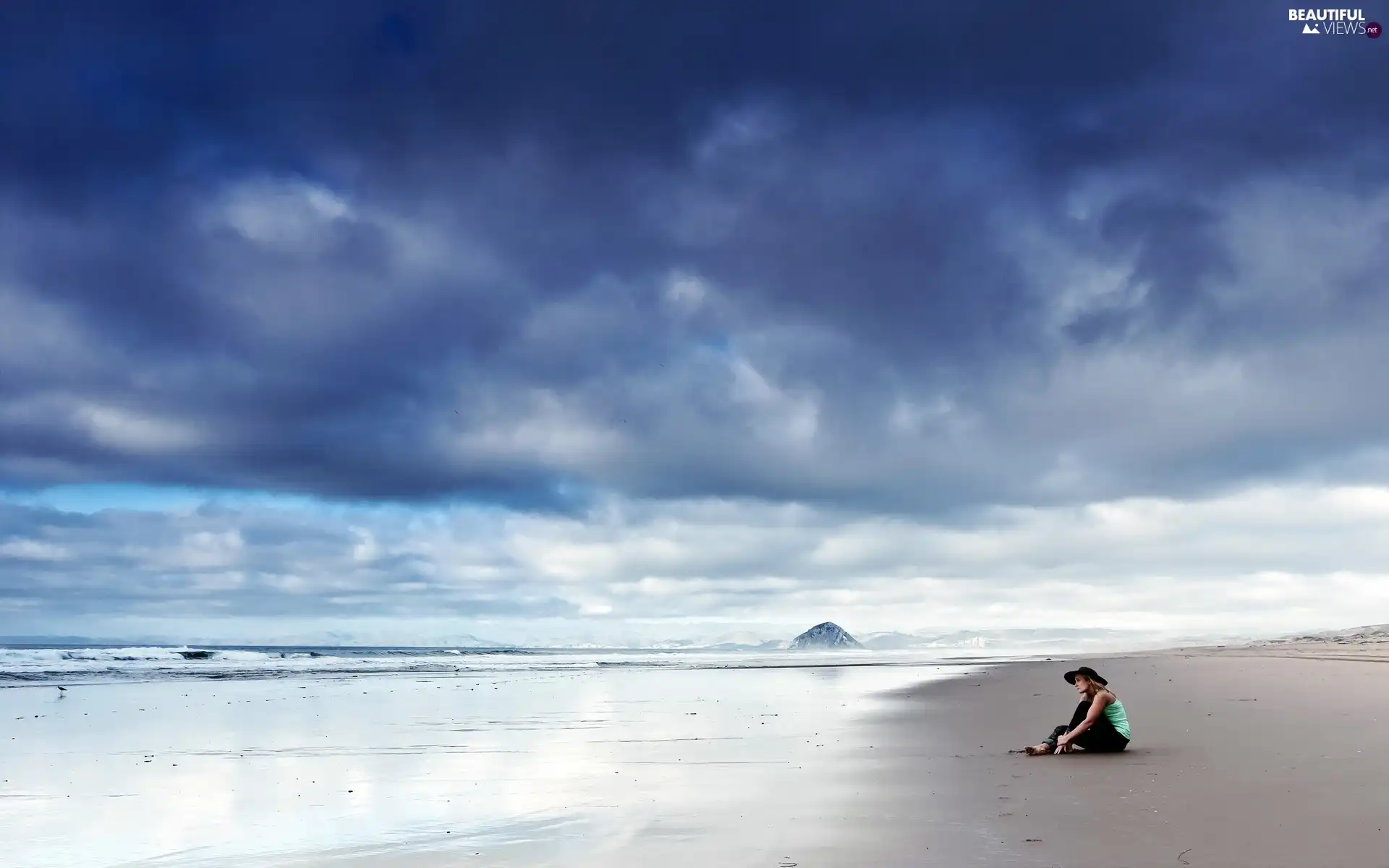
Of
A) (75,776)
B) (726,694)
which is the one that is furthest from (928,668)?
(75,776)

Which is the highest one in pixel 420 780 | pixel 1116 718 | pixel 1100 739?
pixel 1116 718

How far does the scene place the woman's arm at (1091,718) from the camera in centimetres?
1335

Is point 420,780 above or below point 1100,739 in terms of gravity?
below

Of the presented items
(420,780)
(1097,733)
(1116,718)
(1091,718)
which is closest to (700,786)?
(420,780)

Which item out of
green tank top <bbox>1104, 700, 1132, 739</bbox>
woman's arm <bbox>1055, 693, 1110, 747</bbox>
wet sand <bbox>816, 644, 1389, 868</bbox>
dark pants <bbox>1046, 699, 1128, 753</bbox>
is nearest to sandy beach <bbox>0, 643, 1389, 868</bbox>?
wet sand <bbox>816, 644, 1389, 868</bbox>

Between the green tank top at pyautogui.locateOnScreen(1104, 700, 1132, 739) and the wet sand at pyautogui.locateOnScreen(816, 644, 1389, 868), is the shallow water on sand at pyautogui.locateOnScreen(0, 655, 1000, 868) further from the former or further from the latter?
the green tank top at pyautogui.locateOnScreen(1104, 700, 1132, 739)

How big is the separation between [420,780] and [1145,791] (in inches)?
323

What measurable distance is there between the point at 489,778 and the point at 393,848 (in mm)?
4115

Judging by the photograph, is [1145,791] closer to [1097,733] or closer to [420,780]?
[1097,733]

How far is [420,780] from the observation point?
12.4 m

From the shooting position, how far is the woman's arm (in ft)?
43.8

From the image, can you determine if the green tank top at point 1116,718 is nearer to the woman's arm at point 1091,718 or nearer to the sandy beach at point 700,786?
the woman's arm at point 1091,718

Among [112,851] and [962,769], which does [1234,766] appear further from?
[112,851]

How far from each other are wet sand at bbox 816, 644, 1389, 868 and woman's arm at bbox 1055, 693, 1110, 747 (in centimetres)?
26
